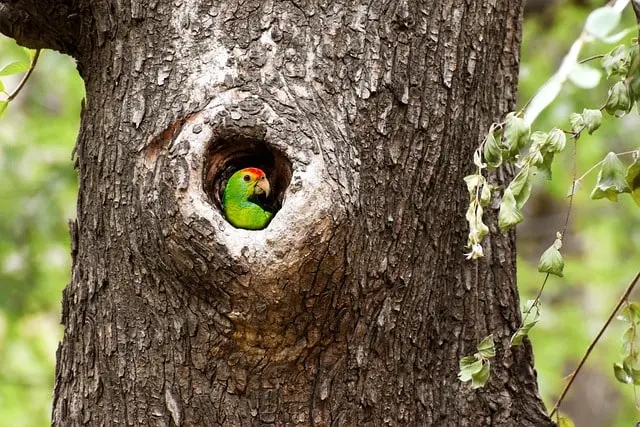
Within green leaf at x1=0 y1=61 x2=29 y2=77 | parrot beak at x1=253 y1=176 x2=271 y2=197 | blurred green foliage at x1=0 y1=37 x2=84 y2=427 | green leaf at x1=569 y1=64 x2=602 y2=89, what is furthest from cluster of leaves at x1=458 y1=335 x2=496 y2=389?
blurred green foliage at x1=0 y1=37 x2=84 y2=427

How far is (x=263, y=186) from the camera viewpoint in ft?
6.08

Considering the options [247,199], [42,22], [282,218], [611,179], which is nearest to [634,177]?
[611,179]

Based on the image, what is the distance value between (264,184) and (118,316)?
1.48 feet

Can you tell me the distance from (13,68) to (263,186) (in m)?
0.80

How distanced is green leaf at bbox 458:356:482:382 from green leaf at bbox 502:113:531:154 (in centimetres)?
51

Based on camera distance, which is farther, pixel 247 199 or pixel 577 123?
pixel 247 199

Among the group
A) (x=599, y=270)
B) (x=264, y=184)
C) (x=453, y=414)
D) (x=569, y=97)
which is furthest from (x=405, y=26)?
(x=599, y=270)

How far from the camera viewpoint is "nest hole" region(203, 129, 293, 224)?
5.59 feet

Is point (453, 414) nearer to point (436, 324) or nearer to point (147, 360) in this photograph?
point (436, 324)

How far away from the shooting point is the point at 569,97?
4.85m

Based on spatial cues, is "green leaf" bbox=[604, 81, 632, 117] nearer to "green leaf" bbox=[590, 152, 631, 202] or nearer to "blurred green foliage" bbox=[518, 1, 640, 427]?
"green leaf" bbox=[590, 152, 631, 202]

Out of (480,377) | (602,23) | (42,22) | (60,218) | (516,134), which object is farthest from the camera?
(60,218)

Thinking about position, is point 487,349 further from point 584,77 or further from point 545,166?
point 584,77

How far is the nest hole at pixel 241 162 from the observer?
1.70m
